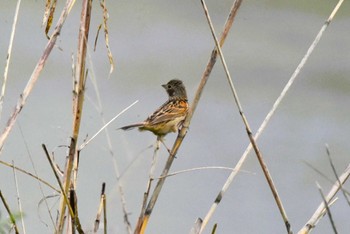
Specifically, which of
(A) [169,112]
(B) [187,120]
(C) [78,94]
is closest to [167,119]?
(A) [169,112]

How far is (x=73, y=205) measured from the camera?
8.68 ft

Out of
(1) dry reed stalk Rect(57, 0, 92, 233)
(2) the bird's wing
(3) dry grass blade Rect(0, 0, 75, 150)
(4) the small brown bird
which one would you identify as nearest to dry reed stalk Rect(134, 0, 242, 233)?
(1) dry reed stalk Rect(57, 0, 92, 233)

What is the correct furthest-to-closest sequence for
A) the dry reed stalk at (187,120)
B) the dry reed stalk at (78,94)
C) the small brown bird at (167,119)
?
the small brown bird at (167,119)
the dry reed stalk at (187,120)
the dry reed stalk at (78,94)

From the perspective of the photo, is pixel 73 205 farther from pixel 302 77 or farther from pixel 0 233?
pixel 302 77

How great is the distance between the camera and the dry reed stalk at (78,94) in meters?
2.50

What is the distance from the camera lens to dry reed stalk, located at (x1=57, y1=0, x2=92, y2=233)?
8.19 ft

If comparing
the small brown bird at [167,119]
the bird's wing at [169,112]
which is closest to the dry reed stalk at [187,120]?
the small brown bird at [167,119]

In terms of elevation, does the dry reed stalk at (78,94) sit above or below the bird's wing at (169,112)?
above

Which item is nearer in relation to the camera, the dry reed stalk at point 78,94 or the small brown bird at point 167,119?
the dry reed stalk at point 78,94

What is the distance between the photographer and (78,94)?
253 cm

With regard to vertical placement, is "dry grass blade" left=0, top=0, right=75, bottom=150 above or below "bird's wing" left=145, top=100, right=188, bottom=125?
above

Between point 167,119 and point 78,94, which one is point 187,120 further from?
point 167,119

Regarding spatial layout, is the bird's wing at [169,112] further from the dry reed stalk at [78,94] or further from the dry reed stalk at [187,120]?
the dry reed stalk at [78,94]

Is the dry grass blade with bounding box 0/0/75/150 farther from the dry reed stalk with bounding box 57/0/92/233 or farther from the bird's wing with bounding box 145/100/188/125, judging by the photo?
the bird's wing with bounding box 145/100/188/125
